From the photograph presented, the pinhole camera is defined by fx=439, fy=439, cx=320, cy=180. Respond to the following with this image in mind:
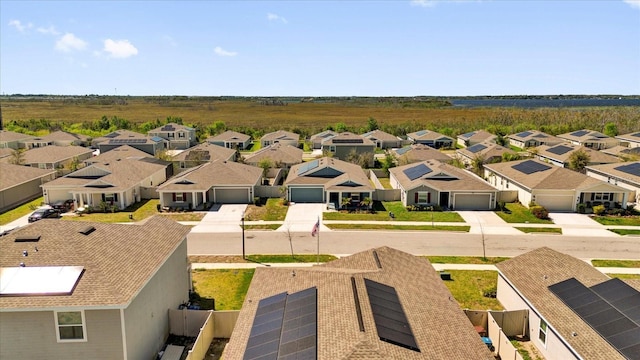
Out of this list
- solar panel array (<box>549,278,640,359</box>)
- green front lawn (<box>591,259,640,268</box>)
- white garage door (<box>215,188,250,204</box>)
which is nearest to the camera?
solar panel array (<box>549,278,640,359</box>)

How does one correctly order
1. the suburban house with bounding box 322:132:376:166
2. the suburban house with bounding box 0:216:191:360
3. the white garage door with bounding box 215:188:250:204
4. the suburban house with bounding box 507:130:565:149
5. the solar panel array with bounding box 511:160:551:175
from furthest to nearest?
the suburban house with bounding box 507:130:565:149
the suburban house with bounding box 322:132:376:166
the solar panel array with bounding box 511:160:551:175
the white garage door with bounding box 215:188:250:204
the suburban house with bounding box 0:216:191:360

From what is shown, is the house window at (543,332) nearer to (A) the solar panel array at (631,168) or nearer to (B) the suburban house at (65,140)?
(A) the solar panel array at (631,168)

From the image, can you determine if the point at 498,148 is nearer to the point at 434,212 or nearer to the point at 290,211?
the point at 434,212

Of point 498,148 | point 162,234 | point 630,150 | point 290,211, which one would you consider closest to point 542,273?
point 162,234

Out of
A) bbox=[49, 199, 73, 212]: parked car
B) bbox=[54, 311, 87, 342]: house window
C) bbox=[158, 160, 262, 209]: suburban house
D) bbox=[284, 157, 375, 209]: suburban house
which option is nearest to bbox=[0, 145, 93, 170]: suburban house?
bbox=[49, 199, 73, 212]: parked car

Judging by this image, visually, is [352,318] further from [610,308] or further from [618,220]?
[618,220]

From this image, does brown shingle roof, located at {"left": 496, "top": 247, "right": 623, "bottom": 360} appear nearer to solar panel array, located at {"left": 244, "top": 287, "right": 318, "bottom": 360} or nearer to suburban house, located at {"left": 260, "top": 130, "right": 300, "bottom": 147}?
solar panel array, located at {"left": 244, "top": 287, "right": 318, "bottom": 360}

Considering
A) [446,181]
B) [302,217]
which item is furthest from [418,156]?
[302,217]

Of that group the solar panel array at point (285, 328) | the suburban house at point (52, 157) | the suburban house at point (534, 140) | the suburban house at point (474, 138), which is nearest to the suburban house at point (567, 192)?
the solar panel array at point (285, 328)
